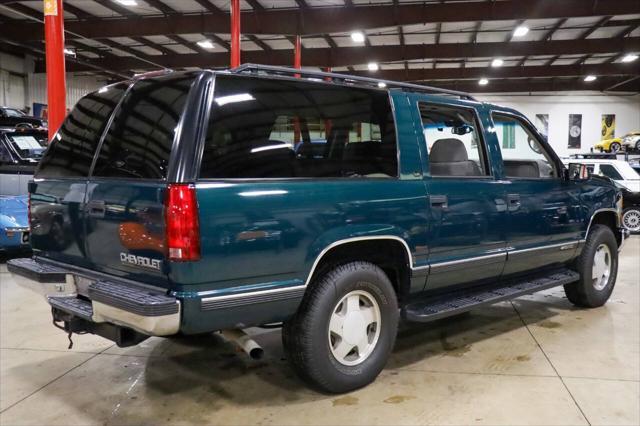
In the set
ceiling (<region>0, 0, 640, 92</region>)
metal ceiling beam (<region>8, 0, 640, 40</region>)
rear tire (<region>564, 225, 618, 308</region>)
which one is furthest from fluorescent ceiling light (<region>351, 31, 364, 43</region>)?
rear tire (<region>564, 225, 618, 308</region>)

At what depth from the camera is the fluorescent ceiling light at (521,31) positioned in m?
15.7

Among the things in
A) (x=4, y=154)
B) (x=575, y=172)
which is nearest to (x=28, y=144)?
(x=4, y=154)

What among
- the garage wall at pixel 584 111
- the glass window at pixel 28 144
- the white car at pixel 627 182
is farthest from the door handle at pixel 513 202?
the garage wall at pixel 584 111

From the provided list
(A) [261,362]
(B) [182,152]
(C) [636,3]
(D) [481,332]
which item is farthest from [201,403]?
(C) [636,3]

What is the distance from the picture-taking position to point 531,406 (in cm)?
306

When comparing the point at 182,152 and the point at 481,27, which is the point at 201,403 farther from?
the point at 481,27

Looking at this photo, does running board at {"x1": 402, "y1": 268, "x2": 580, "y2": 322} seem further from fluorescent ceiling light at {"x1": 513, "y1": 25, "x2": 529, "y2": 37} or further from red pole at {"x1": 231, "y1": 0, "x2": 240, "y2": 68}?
fluorescent ceiling light at {"x1": 513, "y1": 25, "x2": 529, "y2": 37}

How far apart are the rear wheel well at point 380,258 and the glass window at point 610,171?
32.9ft

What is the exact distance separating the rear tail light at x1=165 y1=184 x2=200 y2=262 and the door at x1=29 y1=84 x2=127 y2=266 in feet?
2.51

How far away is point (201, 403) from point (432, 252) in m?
1.72

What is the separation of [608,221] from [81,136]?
490cm

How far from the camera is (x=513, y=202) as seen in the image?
13.1 ft

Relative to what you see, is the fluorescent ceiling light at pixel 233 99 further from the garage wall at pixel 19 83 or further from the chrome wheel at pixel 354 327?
the garage wall at pixel 19 83

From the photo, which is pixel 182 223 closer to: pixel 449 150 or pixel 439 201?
pixel 439 201
